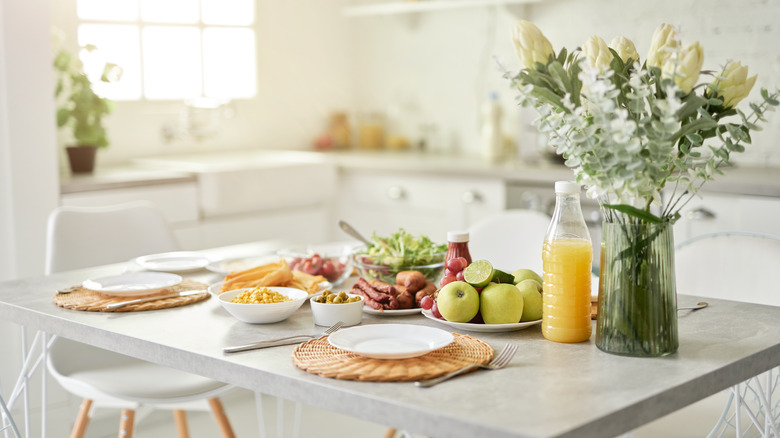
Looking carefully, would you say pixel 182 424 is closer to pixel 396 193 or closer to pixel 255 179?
pixel 255 179

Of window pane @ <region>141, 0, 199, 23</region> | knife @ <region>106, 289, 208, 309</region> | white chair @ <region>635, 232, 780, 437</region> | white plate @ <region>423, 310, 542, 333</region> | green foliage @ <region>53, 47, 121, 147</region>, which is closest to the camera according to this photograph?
white plate @ <region>423, 310, 542, 333</region>

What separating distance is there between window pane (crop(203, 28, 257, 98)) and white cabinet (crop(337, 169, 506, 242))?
0.75 metres

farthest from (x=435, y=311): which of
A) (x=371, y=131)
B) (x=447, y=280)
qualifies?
(x=371, y=131)

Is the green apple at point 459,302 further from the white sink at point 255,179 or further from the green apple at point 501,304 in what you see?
the white sink at point 255,179

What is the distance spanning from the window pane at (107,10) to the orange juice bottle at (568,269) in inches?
118

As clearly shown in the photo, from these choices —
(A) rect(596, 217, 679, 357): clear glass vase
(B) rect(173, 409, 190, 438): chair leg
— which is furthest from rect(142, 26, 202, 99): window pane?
(A) rect(596, 217, 679, 357): clear glass vase

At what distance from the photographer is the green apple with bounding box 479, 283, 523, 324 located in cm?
159

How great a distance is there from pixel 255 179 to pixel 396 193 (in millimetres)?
639

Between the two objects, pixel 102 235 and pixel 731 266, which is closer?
pixel 731 266

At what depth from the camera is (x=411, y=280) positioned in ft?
5.90

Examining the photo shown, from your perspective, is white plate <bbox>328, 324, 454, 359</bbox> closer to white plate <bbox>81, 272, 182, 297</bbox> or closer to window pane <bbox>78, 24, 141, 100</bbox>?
white plate <bbox>81, 272, 182, 297</bbox>

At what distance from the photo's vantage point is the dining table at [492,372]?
1192 millimetres

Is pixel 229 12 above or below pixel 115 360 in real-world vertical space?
above

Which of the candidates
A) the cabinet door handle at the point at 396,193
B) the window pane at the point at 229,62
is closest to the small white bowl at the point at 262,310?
the cabinet door handle at the point at 396,193
